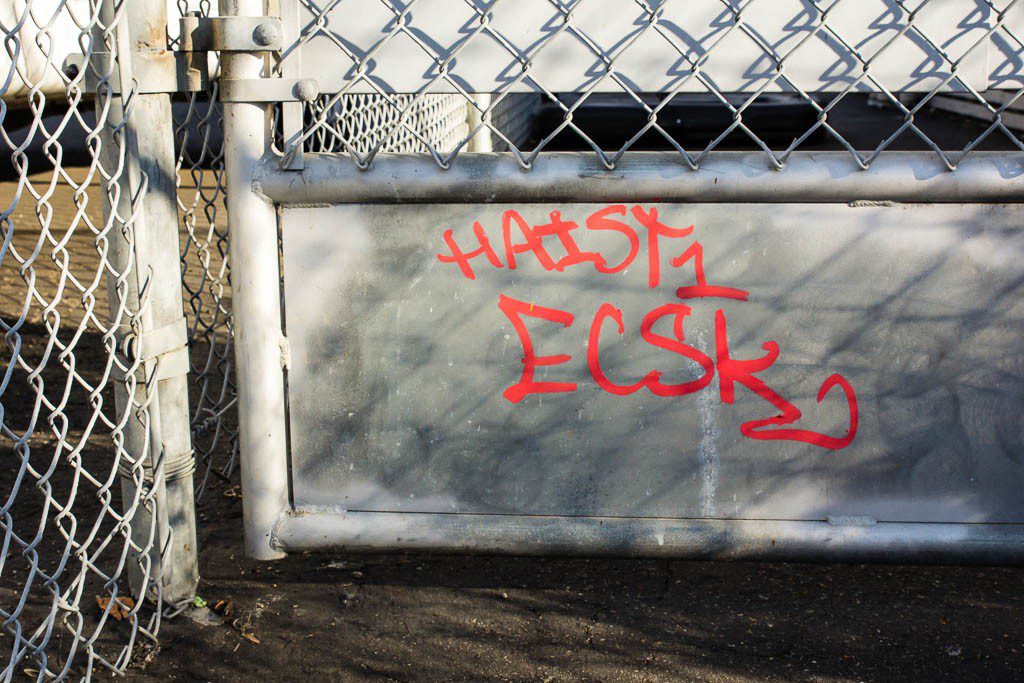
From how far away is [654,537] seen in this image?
248 cm

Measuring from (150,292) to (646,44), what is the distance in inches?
50.9

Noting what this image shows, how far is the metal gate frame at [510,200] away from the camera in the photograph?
2316mm

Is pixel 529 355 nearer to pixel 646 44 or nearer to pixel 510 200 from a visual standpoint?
pixel 510 200

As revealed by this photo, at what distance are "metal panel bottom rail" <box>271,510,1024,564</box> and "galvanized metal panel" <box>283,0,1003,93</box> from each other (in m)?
1.01

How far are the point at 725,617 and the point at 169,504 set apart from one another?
1.46 meters

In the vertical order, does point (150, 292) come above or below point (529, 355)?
above

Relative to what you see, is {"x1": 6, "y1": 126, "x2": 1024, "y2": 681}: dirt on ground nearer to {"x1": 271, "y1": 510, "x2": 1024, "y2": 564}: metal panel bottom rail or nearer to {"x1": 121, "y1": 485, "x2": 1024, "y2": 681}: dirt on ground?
{"x1": 121, "y1": 485, "x2": 1024, "y2": 681}: dirt on ground

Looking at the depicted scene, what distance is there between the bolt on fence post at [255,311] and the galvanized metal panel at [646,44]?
169mm

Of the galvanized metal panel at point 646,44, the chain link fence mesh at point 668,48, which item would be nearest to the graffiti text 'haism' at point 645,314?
the chain link fence mesh at point 668,48

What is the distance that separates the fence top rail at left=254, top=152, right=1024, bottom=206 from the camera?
2305mm

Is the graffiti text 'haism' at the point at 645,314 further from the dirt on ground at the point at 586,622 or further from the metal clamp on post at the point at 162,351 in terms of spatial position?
the metal clamp on post at the point at 162,351

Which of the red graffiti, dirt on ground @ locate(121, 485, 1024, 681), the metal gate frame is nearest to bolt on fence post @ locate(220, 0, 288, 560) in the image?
the metal gate frame

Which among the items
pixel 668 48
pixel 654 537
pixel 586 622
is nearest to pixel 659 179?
pixel 668 48

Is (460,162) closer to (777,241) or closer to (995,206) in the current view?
(777,241)
